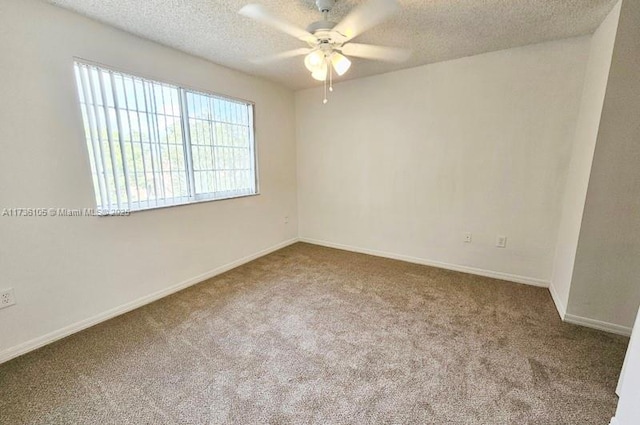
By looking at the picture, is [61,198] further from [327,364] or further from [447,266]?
[447,266]

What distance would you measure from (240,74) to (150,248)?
83.1 inches

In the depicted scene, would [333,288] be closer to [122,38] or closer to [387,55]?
[387,55]

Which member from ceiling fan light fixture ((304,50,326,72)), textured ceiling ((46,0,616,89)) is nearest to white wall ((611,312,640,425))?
textured ceiling ((46,0,616,89))

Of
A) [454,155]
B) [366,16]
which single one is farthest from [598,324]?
[366,16]

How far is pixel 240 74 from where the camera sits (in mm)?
3107

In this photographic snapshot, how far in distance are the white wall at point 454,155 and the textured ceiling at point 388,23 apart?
1.11 feet

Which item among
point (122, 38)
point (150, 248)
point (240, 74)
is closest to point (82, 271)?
point (150, 248)

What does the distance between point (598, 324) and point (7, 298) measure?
13.6 ft

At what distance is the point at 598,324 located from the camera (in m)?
2.06

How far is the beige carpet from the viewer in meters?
1.38

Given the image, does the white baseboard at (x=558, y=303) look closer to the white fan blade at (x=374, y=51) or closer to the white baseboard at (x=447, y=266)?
the white baseboard at (x=447, y=266)

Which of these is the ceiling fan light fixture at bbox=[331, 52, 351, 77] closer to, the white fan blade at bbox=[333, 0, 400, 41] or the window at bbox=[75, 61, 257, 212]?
the white fan blade at bbox=[333, 0, 400, 41]

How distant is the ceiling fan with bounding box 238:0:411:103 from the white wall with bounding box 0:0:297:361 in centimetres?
128

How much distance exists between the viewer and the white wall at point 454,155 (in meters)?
2.50
